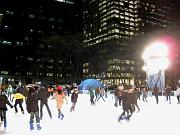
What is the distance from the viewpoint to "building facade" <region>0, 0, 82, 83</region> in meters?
112

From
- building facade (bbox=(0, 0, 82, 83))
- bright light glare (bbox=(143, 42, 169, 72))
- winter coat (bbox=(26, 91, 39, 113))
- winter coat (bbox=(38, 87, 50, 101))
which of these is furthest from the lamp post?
building facade (bbox=(0, 0, 82, 83))

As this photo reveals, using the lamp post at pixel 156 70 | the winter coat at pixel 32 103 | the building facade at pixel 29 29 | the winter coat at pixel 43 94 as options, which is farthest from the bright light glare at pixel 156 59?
the building facade at pixel 29 29

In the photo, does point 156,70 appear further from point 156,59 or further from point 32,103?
point 32,103

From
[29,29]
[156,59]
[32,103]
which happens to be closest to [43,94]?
[32,103]

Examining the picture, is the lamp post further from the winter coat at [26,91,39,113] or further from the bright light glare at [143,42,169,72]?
the winter coat at [26,91,39,113]

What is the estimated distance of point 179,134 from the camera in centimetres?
1039

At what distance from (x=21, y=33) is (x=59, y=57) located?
39.1m

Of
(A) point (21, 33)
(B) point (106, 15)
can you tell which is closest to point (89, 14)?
(B) point (106, 15)

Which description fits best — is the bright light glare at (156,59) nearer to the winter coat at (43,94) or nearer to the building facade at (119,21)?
the winter coat at (43,94)

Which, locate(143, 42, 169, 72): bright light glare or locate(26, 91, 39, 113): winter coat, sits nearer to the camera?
locate(26, 91, 39, 113): winter coat

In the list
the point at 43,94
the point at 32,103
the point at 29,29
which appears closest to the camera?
the point at 32,103

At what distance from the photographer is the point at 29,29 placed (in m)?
120

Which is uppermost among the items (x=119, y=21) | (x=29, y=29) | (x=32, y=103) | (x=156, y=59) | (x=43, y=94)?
(x=119, y=21)

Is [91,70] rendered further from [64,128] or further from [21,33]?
[64,128]
